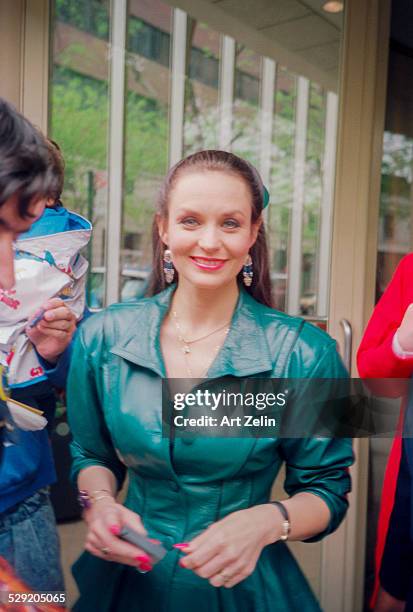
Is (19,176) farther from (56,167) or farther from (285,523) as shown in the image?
(285,523)

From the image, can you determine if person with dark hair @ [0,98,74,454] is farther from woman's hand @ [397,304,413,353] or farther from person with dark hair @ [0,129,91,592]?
woman's hand @ [397,304,413,353]

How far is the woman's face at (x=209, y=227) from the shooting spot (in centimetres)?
132

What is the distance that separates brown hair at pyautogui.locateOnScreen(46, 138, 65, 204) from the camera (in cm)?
137

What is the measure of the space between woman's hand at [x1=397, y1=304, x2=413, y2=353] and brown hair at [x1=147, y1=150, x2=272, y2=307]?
0.96 ft

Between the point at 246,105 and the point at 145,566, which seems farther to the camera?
the point at 246,105

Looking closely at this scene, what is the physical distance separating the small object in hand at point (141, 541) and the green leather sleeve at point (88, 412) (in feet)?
0.43

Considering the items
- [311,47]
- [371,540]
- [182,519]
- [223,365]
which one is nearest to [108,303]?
[223,365]

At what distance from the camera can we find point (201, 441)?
1.36m

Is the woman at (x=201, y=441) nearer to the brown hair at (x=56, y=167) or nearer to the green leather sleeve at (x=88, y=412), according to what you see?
the green leather sleeve at (x=88, y=412)

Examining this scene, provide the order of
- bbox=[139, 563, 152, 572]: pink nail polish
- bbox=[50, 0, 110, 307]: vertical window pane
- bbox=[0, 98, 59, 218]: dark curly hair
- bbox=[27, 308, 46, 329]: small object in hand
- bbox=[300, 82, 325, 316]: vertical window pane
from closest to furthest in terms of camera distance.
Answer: bbox=[0, 98, 59, 218]: dark curly hair, bbox=[139, 563, 152, 572]: pink nail polish, bbox=[27, 308, 46, 329]: small object in hand, bbox=[50, 0, 110, 307]: vertical window pane, bbox=[300, 82, 325, 316]: vertical window pane

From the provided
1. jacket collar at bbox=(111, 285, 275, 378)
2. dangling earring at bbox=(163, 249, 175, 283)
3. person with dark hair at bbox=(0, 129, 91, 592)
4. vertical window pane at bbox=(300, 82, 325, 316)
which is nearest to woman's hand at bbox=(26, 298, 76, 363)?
person with dark hair at bbox=(0, 129, 91, 592)

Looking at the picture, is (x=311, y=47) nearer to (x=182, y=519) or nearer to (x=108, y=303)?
(x=108, y=303)

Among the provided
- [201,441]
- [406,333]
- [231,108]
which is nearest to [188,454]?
[201,441]

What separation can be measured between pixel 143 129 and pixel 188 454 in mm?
780
